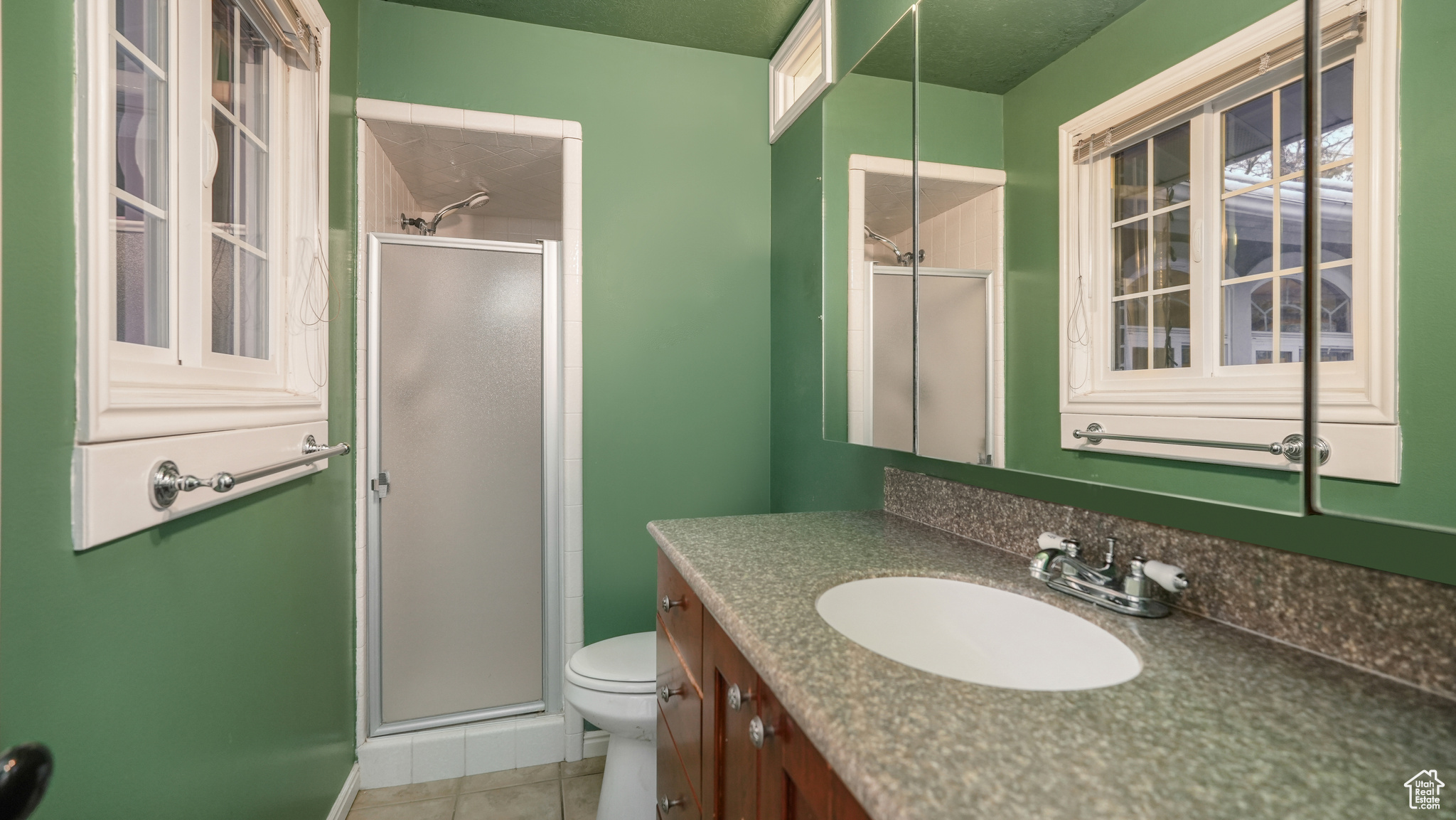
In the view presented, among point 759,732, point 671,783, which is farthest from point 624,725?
point 759,732

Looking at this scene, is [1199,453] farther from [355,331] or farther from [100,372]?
[355,331]

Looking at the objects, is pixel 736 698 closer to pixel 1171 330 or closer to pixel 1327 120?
pixel 1171 330

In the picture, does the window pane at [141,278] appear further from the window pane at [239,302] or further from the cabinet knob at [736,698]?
the cabinet knob at [736,698]

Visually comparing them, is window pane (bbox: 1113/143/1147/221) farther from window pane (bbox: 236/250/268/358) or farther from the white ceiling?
window pane (bbox: 236/250/268/358)

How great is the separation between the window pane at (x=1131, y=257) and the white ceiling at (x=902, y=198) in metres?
0.34

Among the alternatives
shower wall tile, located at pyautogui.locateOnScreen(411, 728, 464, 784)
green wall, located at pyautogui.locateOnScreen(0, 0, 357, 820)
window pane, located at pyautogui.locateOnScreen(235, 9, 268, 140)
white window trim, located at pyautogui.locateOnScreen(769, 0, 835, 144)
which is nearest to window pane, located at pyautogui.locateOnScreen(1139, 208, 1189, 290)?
white window trim, located at pyautogui.locateOnScreen(769, 0, 835, 144)

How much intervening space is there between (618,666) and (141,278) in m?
1.40

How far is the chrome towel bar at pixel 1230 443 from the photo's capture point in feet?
2.26

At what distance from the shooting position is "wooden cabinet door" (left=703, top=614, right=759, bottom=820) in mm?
893

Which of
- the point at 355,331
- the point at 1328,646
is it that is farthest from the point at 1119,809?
the point at 355,331

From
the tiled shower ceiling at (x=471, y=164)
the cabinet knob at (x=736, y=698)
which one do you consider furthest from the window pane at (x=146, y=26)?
the cabinet knob at (x=736, y=698)

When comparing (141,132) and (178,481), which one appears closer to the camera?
(178,481)

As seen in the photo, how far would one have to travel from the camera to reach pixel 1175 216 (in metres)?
0.81

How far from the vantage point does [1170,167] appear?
2.69ft
